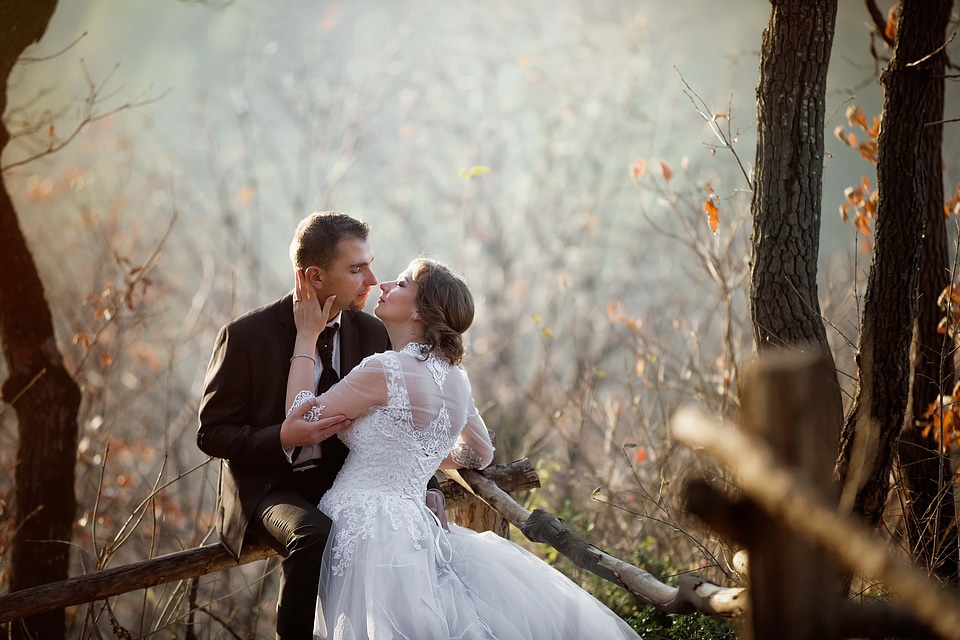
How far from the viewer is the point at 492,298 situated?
12625mm

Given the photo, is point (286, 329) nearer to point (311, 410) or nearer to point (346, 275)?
point (346, 275)

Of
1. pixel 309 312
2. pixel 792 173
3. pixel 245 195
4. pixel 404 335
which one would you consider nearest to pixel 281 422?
pixel 309 312

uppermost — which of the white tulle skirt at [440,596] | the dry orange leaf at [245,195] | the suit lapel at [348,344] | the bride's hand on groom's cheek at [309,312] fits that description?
the dry orange leaf at [245,195]

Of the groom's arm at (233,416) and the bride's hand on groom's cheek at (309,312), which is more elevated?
the bride's hand on groom's cheek at (309,312)

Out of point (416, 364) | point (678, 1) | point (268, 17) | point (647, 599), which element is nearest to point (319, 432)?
point (416, 364)

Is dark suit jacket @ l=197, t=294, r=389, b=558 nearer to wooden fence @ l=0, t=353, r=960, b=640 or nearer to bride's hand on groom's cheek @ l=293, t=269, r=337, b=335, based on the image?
bride's hand on groom's cheek @ l=293, t=269, r=337, b=335

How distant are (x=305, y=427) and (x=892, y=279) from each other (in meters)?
2.18

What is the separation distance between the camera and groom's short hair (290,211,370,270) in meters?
3.66

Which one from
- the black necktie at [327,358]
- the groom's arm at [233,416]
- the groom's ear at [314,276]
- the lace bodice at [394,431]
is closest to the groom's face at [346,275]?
the groom's ear at [314,276]

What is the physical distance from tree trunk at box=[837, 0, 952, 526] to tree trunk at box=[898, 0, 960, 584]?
0.85 feet

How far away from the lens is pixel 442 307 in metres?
3.28

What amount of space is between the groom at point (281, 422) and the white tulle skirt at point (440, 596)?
0.12 m

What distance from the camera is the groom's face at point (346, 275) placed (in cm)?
366

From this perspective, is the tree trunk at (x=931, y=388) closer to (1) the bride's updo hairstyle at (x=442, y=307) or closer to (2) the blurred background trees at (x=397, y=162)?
(1) the bride's updo hairstyle at (x=442, y=307)
